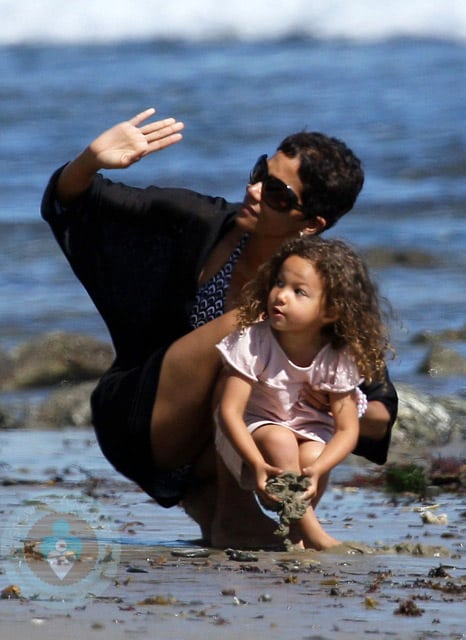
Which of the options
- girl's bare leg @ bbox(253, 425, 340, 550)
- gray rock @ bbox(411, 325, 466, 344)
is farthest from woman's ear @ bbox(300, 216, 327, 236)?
gray rock @ bbox(411, 325, 466, 344)

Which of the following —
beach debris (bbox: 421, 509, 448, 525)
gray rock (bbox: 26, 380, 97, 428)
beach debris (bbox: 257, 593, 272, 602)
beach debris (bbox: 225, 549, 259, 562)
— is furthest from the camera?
gray rock (bbox: 26, 380, 97, 428)

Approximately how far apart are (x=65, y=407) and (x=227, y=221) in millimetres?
3372

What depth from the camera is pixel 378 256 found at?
1257 cm

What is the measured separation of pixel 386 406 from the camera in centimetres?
436

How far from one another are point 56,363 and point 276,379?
4.97m

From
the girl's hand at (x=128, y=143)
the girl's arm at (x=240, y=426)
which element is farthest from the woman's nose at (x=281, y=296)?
the girl's hand at (x=128, y=143)

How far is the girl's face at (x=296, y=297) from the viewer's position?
4.07 meters

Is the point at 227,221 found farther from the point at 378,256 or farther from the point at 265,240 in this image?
the point at 378,256

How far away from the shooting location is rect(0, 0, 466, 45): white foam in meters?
27.6

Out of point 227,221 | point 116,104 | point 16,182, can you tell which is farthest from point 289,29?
point 227,221

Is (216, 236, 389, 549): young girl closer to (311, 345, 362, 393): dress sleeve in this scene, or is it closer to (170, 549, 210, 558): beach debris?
(311, 345, 362, 393): dress sleeve

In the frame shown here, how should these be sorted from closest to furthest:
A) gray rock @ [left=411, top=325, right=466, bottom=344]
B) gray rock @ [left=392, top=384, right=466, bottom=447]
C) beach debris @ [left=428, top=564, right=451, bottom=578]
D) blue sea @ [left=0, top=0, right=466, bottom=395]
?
beach debris @ [left=428, top=564, right=451, bottom=578] → gray rock @ [left=392, top=384, right=466, bottom=447] → gray rock @ [left=411, top=325, right=466, bottom=344] → blue sea @ [left=0, top=0, right=466, bottom=395]

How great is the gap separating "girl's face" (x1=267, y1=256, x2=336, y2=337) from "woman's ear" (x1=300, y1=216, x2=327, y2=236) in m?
0.31

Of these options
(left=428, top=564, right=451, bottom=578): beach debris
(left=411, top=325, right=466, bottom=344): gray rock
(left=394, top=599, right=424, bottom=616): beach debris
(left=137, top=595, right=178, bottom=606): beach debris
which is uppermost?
(left=394, top=599, right=424, bottom=616): beach debris
